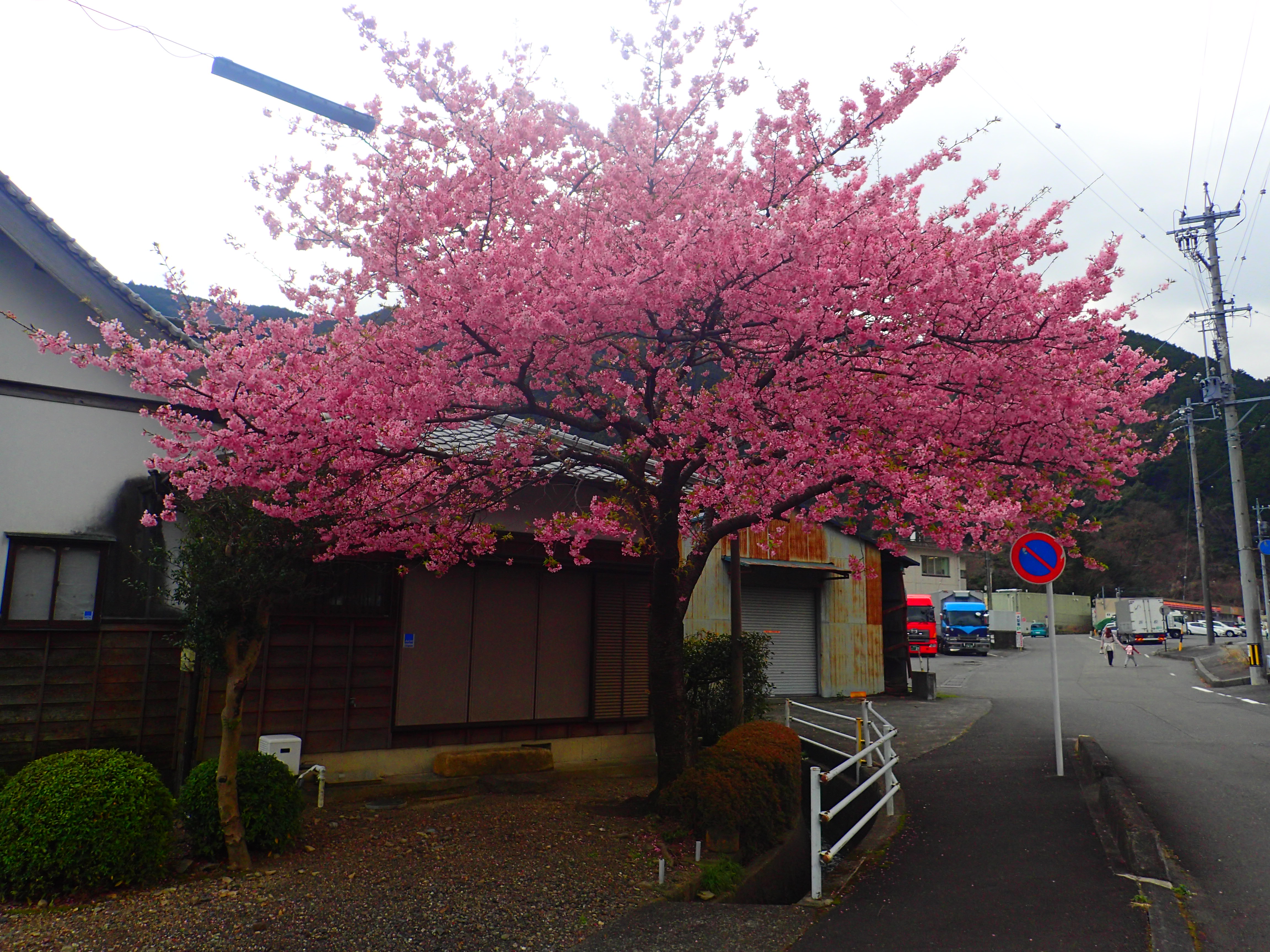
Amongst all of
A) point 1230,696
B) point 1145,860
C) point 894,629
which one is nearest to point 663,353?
point 1145,860

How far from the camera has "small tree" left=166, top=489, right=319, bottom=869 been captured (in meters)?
6.04

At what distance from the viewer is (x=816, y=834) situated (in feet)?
20.4

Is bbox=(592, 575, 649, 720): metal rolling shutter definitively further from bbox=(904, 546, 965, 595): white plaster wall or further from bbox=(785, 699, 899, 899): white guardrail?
bbox=(904, 546, 965, 595): white plaster wall

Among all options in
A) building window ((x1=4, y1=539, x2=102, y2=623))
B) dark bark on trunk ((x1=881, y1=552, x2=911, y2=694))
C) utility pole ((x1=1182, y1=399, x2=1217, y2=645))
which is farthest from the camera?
utility pole ((x1=1182, y1=399, x2=1217, y2=645))

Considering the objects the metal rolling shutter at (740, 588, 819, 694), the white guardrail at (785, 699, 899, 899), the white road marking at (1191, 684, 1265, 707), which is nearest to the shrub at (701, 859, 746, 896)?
the white guardrail at (785, 699, 899, 899)

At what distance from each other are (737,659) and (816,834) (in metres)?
5.65

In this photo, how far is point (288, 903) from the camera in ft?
18.0

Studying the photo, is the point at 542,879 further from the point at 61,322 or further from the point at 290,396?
the point at 61,322

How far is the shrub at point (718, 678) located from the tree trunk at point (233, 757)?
7.14m

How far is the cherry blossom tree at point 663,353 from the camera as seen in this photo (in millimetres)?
6719

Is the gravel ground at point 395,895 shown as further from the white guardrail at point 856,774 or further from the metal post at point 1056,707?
the metal post at point 1056,707

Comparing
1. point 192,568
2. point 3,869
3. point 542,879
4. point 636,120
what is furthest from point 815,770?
point 636,120

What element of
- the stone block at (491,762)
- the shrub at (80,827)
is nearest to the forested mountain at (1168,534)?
the stone block at (491,762)

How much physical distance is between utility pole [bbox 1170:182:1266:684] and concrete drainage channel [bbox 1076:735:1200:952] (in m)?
18.9
